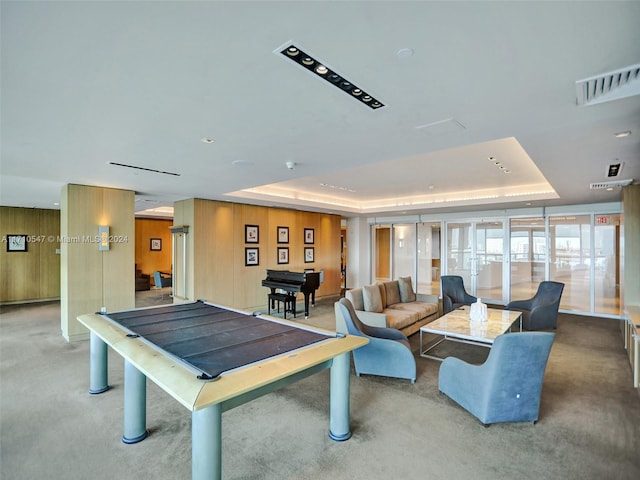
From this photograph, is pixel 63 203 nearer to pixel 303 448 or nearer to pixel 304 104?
pixel 304 104

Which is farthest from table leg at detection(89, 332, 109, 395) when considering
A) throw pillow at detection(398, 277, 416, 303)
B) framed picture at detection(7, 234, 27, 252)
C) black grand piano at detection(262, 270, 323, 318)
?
framed picture at detection(7, 234, 27, 252)

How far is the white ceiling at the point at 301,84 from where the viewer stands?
150 cm

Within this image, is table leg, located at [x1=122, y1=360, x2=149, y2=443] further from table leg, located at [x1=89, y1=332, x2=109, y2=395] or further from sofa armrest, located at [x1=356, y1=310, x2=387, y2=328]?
sofa armrest, located at [x1=356, y1=310, x2=387, y2=328]

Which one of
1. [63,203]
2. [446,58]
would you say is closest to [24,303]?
[63,203]

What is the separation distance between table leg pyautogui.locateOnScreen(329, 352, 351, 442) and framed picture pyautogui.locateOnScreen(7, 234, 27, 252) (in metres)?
10.7

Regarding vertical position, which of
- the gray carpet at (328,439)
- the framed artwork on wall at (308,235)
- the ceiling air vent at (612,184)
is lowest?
the gray carpet at (328,439)

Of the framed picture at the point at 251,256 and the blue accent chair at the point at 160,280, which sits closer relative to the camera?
the framed picture at the point at 251,256

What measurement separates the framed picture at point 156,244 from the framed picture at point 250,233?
21.8 feet

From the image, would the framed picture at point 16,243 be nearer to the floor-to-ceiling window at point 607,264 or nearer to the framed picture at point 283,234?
the framed picture at point 283,234

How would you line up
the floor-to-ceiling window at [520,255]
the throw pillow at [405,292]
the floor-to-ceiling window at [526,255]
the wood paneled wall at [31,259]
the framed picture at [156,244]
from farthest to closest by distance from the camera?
the framed picture at [156,244] → the wood paneled wall at [31,259] → the floor-to-ceiling window at [526,255] → the floor-to-ceiling window at [520,255] → the throw pillow at [405,292]

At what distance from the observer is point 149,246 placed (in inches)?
497

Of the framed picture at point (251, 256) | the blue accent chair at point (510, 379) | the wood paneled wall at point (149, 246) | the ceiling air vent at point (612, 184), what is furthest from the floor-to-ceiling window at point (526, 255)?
the wood paneled wall at point (149, 246)

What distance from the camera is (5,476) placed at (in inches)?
90.4

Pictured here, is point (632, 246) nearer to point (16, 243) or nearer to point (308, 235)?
point (308, 235)
